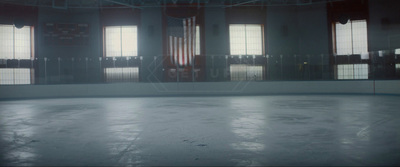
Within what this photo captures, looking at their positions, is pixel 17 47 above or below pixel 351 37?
below

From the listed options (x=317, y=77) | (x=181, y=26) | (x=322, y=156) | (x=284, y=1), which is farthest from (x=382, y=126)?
(x=284, y=1)

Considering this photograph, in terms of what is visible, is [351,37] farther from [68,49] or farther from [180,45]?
[68,49]

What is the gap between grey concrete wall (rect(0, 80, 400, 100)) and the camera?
21.4 meters

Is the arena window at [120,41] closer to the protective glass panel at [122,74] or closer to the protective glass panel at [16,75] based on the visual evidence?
the protective glass panel at [122,74]

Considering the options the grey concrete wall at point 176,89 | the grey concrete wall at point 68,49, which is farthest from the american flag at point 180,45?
the grey concrete wall at point 68,49

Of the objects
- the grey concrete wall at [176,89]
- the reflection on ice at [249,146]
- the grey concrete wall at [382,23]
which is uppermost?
the grey concrete wall at [382,23]

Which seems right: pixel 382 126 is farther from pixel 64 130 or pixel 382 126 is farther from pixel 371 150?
pixel 64 130

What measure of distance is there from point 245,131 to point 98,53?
24632mm

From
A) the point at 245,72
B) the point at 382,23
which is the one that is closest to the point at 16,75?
the point at 245,72

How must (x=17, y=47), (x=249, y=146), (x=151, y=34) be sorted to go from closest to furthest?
(x=249, y=146)
(x=17, y=47)
(x=151, y=34)

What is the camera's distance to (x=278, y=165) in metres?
3.97

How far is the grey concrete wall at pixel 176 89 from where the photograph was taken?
21359 mm

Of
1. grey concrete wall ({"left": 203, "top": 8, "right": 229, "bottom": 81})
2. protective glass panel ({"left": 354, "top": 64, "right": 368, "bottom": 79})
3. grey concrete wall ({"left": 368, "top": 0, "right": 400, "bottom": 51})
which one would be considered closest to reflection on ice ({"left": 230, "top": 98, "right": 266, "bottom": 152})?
protective glass panel ({"left": 354, "top": 64, "right": 368, "bottom": 79})

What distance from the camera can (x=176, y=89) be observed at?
22625 millimetres
